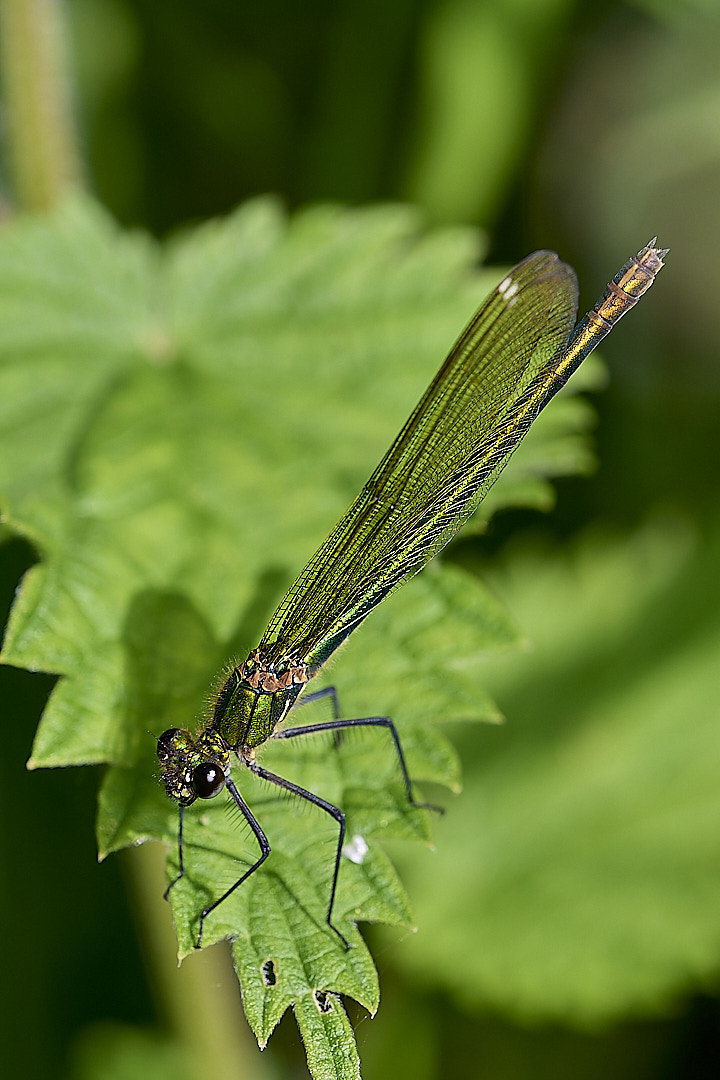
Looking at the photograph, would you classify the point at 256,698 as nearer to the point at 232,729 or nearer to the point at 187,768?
the point at 232,729

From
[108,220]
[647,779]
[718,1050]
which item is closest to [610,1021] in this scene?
[718,1050]

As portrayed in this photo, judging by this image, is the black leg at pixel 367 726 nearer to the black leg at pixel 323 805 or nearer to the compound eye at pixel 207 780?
the black leg at pixel 323 805

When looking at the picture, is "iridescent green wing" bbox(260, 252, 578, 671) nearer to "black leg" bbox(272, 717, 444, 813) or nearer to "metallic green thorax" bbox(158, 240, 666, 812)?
"metallic green thorax" bbox(158, 240, 666, 812)

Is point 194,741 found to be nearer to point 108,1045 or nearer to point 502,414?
point 502,414

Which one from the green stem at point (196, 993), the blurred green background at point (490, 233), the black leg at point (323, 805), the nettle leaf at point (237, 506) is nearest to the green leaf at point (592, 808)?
the blurred green background at point (490, 233)

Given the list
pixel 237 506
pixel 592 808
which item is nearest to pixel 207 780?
pixel 237 506

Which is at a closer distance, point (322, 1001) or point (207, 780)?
point (322, 1001)

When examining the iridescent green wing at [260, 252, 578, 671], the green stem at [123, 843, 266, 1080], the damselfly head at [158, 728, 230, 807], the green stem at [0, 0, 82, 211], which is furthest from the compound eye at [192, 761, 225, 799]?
the green stem at [0, 0, 82, 211]
